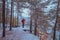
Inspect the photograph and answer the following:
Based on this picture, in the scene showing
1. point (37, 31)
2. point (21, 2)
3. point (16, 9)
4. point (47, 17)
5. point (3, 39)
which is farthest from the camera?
point (16, 9)

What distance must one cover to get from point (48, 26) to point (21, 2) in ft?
19.1

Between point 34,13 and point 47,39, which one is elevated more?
point 34,13

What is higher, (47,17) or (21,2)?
(21,2)

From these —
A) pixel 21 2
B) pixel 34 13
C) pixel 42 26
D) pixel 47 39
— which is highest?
pixel 21 2

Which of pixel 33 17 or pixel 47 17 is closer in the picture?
pixel 47 17

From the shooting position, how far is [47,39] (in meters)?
21.6

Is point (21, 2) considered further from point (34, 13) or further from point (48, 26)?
point (48, 26)

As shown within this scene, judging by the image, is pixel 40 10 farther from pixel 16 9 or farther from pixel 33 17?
pixel 16 9

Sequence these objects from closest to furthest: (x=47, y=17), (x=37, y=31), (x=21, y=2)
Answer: (x=47, y=17) → (x=37, y=31) → (x=21, y=2)

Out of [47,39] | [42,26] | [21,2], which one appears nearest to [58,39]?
[47,39]

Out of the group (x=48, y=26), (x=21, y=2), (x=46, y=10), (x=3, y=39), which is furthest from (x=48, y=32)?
(x=3, y=39)

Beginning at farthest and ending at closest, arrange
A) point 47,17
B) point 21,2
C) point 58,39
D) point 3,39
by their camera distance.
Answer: point 21,2
point 47,17
point 58,39
point 3,39

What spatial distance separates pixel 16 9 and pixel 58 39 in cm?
1211

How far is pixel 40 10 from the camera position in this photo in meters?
22.0
